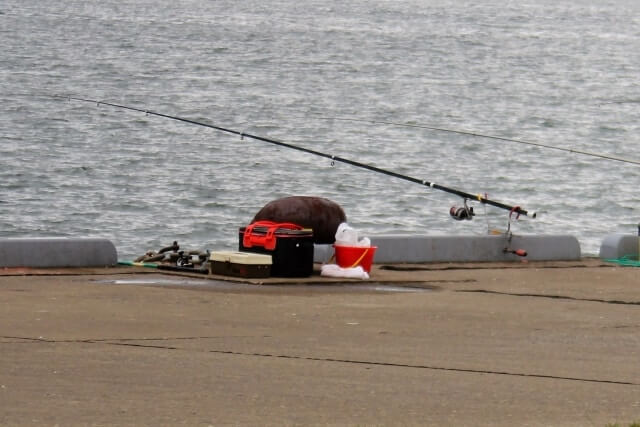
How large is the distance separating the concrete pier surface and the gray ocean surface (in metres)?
4.44

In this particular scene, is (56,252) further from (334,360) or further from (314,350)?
(334,360)

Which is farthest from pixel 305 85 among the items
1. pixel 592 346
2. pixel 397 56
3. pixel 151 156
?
pixel 592 346

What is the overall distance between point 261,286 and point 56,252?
1971 mm

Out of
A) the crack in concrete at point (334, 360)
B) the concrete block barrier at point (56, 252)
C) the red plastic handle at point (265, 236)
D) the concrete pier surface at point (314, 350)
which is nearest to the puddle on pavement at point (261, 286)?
the concrete pier surface at point (314, 350)

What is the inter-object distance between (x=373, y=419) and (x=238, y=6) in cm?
9049

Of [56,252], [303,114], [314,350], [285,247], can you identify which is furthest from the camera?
[303,114]

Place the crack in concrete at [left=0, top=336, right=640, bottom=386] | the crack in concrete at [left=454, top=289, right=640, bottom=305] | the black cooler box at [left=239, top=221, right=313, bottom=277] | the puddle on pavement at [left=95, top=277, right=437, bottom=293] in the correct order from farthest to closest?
the black cooler box at [left=239, top=221, right=313, bottom=277] < the puddle on pavement at [left=95, top=277, right=437, bottom=293] < the crack in concrete at [left=454, top=289, right=640, bottom=305] < the crack in concrete at [left=0, top=336, right=640, bottom=386]

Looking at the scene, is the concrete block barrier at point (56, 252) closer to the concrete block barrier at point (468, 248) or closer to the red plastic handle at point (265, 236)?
the red plastic handle at point (265, 236)

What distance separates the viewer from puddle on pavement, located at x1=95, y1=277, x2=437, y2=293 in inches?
470

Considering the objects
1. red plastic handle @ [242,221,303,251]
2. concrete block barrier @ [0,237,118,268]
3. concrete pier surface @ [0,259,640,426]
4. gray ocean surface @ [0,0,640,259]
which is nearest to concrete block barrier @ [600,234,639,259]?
gray ocean surface @ [0,0,640,259]

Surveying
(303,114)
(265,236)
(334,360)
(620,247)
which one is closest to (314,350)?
(334,360)

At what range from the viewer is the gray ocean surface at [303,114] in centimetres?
3284

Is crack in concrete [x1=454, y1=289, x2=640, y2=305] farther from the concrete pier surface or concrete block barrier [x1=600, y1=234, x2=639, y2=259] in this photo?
concrete block barrier [x1=600, y1=234, x2=639, y2=259]

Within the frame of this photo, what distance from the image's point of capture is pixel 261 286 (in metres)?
12.0
